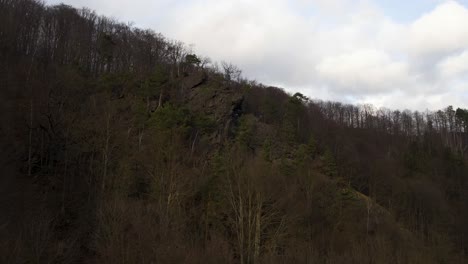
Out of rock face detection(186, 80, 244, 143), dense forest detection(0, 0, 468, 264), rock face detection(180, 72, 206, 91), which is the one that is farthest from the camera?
rock face detection(180, 72, 206, 91)

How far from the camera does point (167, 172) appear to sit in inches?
1256

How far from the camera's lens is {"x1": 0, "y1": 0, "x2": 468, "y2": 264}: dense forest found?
2206 centimetres

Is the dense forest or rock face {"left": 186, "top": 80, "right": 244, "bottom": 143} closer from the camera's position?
the dense forest

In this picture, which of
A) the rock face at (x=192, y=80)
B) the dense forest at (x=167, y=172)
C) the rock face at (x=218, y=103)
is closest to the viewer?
the dense forest at (x=167, y=172)

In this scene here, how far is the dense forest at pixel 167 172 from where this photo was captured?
72.4ft

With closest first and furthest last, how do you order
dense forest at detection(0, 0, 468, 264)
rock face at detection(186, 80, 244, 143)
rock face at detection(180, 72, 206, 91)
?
1. dense forest at detection(0, 0, 468, 264)
2. rock face at detection(186, 80, 244, 143)
3. rock face at detection(180, 72, 206, 91)

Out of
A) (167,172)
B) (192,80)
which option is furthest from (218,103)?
(167,172)

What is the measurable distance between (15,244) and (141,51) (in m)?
51.6

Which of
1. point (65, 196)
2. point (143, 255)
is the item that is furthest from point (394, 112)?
point (143, 255)

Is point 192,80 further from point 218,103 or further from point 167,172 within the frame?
point 167,172

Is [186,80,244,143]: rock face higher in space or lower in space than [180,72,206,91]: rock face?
lower

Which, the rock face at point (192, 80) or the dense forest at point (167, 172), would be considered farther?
the rock face at point (192, 80)

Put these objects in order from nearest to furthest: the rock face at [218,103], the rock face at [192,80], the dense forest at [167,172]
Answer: the dense forest at [167,172] < the rock face at [218,103] < the rock face at [192,80]

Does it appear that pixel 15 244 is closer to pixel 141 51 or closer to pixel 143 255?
pixel 143 255
